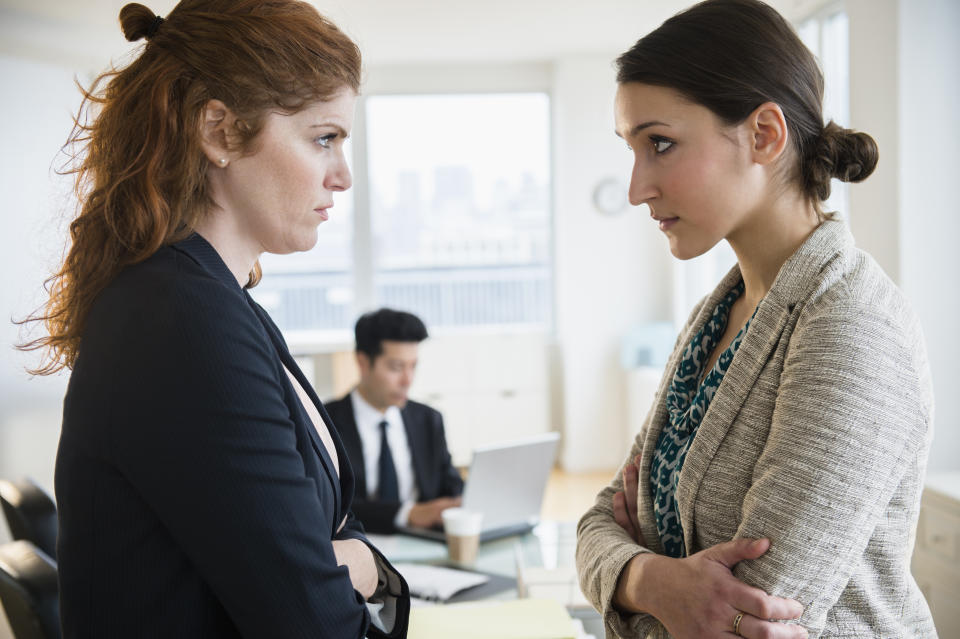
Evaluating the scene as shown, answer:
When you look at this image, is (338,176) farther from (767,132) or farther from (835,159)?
(835,159)

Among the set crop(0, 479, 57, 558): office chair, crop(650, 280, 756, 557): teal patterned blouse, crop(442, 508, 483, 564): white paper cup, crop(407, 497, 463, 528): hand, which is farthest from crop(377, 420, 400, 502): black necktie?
crop(650, 280, 756, 557): teal patterned blouse

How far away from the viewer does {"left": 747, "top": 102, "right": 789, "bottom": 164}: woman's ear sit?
112 centimetres

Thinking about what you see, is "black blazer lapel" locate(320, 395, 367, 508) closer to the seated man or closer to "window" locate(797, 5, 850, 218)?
the seated man

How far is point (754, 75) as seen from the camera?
3.65ft

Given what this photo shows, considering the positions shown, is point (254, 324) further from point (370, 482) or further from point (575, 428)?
point (575, 428)

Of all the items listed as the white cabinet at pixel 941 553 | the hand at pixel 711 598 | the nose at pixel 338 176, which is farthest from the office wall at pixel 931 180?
the nose at pixel 338 176

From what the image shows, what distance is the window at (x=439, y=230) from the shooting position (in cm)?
719

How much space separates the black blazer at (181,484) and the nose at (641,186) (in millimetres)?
593

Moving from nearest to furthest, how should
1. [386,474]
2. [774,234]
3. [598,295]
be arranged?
[774,234] → [386,474] → [598,295]

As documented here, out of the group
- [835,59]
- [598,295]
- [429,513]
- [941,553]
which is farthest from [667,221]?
[598,295]

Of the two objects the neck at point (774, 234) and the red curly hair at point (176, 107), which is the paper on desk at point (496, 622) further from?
the red curly hair at point (176, 107)

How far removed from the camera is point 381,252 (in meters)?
7.23

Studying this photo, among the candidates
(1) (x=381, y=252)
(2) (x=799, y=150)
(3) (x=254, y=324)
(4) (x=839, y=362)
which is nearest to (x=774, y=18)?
(2) (x=799, y=150)

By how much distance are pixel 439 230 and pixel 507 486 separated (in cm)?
475
